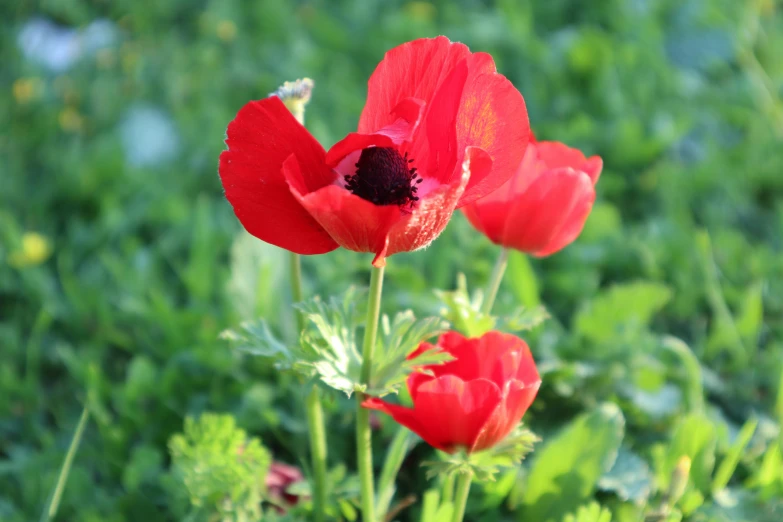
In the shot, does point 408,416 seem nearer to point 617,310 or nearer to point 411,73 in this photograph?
point 411,73

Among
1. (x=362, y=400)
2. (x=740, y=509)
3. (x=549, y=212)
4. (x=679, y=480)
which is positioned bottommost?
(x=740, y=509)

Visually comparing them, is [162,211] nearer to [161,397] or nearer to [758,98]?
[161,397]

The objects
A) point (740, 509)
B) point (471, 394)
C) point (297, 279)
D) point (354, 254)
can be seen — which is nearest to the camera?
point (471, 394)

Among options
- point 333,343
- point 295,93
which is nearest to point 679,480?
point 333,343

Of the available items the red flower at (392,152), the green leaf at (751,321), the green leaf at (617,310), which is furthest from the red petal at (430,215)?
the green leaf at (751,321)

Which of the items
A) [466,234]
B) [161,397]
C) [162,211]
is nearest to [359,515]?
[161,397]

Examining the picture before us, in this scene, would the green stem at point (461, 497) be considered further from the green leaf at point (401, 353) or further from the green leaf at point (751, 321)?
the green leaf at point (751, 321)
